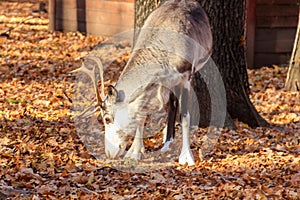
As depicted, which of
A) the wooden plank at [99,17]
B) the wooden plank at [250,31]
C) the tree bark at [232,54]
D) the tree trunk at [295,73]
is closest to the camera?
the tree bark at [232,54]

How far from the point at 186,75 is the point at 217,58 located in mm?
1641

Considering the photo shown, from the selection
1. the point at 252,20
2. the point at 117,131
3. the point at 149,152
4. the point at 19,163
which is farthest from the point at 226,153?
the point at 252,20

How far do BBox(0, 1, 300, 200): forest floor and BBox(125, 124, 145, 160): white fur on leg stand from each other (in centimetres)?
39

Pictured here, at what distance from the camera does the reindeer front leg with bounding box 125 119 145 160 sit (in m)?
7.83

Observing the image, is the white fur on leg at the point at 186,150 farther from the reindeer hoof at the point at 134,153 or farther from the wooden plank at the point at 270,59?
the wooden plank at the point at 270,59

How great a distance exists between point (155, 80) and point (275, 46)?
6.87 metres

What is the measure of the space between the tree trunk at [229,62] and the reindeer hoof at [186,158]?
59.0 inches

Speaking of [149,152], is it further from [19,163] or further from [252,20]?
[252,20]

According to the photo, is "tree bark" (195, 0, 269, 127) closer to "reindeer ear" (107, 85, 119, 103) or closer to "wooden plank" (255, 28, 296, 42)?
"reindeer ear" (107, 85, 119, 103)

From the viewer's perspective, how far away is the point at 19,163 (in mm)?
7289

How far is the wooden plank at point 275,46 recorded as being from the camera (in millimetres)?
13734

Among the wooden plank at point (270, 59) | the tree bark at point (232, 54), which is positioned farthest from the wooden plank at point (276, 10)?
the tree bark at point (232, 54)

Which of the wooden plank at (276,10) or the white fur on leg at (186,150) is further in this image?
the wooden plank at (276,10)

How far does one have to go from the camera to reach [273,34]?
13.7 metres
